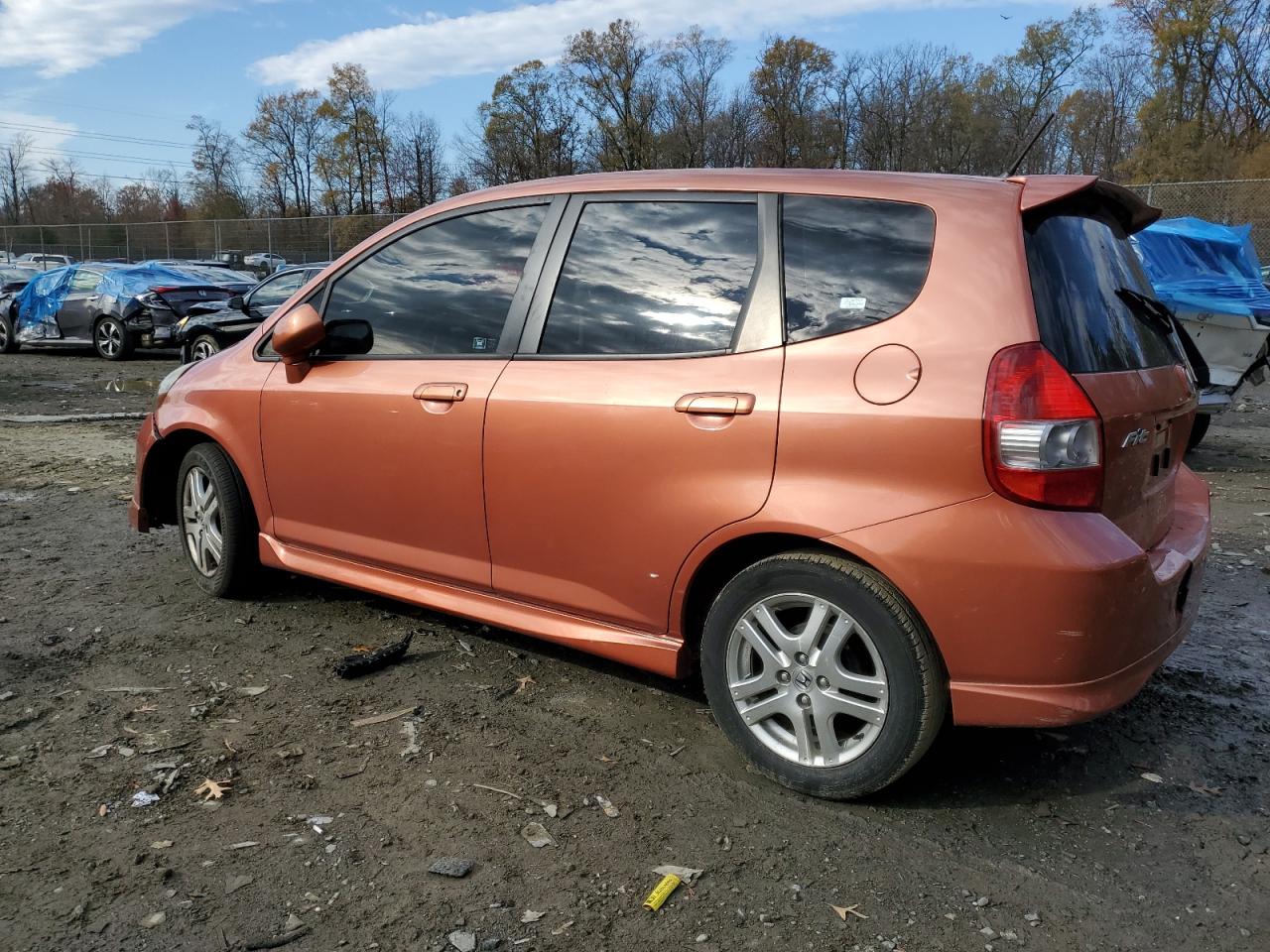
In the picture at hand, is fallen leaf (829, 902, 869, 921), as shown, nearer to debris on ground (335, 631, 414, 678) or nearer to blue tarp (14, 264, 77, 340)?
debris on ground (335, 631, 414, 678)

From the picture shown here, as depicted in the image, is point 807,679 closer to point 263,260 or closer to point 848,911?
point 848,911

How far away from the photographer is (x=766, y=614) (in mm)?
3033

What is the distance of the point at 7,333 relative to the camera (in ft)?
63.7

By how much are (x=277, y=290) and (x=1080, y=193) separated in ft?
46.0

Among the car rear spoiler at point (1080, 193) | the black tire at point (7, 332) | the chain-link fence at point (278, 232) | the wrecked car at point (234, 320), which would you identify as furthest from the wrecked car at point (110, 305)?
the car rear spoiler at point (1080, 193)

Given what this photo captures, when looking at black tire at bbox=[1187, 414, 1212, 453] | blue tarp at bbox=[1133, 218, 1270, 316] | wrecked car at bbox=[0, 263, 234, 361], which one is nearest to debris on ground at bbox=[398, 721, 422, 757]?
black tire at bbox=[1187, 414, 1212, 453]

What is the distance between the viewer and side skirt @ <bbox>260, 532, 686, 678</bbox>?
A: 11.0ft

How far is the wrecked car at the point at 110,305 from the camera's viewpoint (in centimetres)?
1683

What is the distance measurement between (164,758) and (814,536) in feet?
7.10

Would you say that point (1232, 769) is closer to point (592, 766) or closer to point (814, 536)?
point (814, 536)

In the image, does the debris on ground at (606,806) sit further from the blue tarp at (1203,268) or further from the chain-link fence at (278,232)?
the chain-link fence at (278,232)

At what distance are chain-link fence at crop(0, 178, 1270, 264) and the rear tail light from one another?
16661 millimetres

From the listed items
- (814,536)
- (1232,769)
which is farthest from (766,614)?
(1232,769)

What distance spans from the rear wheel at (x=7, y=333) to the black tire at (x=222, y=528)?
17446 millimetres
